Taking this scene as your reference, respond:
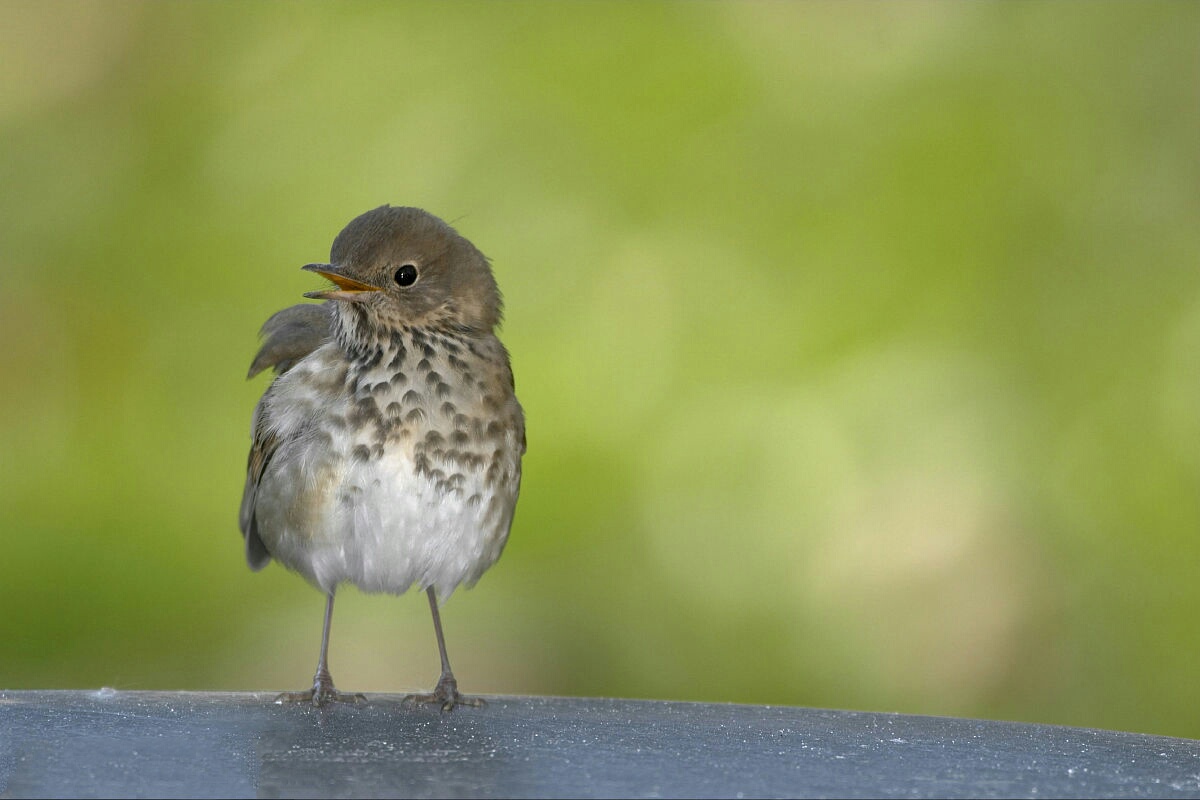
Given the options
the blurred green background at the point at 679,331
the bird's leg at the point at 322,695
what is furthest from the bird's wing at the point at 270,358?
the blurred green background at the point at 679,331

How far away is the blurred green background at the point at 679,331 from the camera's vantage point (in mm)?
5309

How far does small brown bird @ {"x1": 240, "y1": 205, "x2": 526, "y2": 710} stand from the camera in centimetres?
329

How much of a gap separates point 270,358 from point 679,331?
214 centimetres

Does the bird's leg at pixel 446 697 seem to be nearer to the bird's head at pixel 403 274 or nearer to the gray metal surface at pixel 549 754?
the gray metal surface at pixel 549 754

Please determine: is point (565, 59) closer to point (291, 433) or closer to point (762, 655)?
point (762, 655)

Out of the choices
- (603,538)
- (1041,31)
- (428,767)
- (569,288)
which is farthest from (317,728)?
(1041,31)

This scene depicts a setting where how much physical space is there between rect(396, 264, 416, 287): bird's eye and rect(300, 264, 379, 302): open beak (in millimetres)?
72

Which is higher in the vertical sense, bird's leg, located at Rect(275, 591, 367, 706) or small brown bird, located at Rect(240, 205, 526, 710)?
small brown bird, located at Rect(240, 205, 526, 710)

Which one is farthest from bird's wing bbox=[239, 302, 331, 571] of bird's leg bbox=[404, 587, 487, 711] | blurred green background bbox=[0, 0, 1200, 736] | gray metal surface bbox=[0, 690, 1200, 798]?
blurred green background bbox=[0, 0, 1200, 736]

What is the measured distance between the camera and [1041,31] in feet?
19.8

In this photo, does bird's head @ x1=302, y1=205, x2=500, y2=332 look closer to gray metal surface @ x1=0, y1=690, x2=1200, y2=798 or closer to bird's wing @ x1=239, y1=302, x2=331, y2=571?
bird's wing @ x1=239, y1=302, x2=331, y2=571

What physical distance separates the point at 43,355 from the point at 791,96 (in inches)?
112

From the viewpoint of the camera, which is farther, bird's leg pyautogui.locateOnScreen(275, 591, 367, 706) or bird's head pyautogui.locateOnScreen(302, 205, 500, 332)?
bird's head pyautogui.locateOnScreen(302, 205, 500, 332)

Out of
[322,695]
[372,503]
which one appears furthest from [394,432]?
[322,695]
